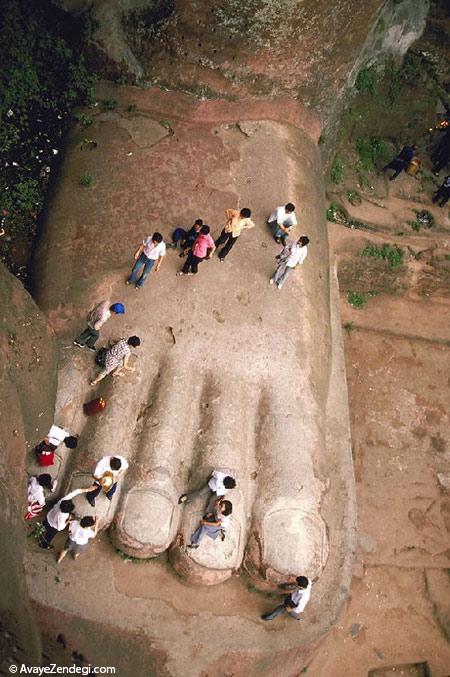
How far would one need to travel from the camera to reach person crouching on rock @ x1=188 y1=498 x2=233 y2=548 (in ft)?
20.2

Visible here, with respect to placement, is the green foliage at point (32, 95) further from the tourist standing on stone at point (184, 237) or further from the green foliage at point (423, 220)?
the green foliage at point (423, 220)

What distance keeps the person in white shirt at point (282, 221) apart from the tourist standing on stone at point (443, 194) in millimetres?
4249

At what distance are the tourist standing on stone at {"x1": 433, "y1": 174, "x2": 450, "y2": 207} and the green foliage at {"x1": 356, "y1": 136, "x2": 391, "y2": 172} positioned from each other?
47.1 inches

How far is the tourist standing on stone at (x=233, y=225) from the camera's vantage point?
7.41 metres

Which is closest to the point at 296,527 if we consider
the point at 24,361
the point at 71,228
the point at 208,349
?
the point at 208,349

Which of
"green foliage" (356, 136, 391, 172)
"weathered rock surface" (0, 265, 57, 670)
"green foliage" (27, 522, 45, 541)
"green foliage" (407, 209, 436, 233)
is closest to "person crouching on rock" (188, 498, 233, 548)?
"green foliage" (27, 522, 45, 541)

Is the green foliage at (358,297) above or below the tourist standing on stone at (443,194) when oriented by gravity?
below

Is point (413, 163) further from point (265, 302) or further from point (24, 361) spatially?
point (24, 361)

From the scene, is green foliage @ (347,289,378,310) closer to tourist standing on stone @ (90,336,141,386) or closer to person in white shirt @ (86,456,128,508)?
tourist standing on stone @ (90,336,141,386)

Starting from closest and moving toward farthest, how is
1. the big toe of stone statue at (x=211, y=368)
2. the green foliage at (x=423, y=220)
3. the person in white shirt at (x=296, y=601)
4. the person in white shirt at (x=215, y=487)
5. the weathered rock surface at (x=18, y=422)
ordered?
the weathered rock surface at (x=18, y=422)
the person in white shirt at (x=296, y=601)
the person in white shirt at (x=215, y=487)
the big toe of stone statue at (x=211, y=368)
the green foliage at (x=423, y=220)

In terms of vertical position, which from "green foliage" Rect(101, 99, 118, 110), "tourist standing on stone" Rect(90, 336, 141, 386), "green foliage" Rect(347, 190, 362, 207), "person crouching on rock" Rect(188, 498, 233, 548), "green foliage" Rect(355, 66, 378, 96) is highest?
"green foliage" Rect(355, 66, 378, 96)

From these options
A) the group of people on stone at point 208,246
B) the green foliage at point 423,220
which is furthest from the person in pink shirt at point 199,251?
the green foliage at point 423,220

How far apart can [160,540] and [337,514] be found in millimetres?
2550

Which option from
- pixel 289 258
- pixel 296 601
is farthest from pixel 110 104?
pixel 296 601
